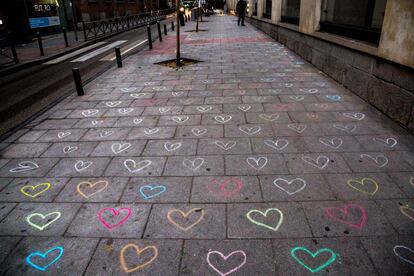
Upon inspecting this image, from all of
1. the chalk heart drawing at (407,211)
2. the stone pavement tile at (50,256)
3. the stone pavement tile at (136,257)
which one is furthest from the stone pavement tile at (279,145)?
the stone pavement tile at (50,256)

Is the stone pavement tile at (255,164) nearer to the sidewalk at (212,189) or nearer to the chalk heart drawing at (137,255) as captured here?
the sidewalk at (212,189)

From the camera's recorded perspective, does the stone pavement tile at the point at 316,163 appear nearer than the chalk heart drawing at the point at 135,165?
Yes

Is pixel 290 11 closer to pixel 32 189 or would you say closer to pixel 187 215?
pixel 187 215

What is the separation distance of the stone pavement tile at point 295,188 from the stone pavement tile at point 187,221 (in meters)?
0.69

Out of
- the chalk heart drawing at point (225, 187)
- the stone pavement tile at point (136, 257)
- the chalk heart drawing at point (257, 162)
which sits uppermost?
the chalk heart drawing at point (257, 162)

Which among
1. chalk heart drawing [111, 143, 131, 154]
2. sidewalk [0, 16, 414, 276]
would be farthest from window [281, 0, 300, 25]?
chalk heart drawing [111, 143, 131, 154]

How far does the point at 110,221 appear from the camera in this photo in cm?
321

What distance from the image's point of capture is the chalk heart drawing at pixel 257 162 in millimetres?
4117

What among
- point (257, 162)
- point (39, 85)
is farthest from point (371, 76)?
point (39, 85)

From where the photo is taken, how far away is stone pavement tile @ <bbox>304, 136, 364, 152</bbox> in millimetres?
4480

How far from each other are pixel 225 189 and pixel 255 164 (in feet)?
2.50

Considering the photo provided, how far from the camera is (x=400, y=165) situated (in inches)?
158

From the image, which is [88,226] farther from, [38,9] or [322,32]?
[38,9]

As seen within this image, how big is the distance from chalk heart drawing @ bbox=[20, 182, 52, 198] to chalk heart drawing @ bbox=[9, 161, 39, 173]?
534 millimetres
